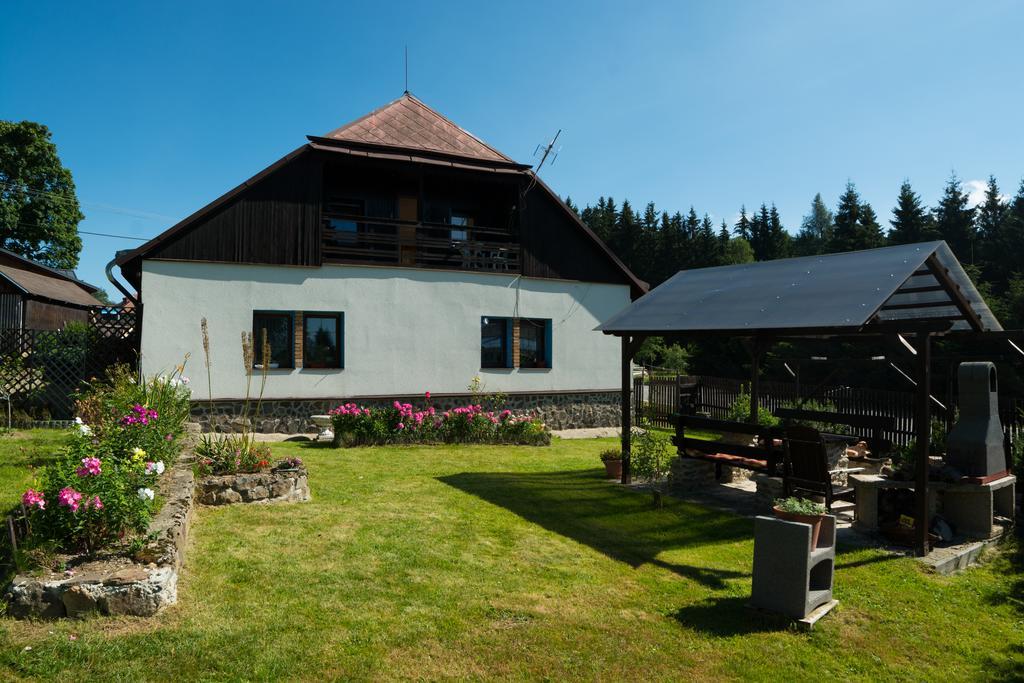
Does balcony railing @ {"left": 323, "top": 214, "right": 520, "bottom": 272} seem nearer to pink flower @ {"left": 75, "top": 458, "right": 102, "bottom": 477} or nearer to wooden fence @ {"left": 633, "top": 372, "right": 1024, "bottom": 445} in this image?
wooden fence @ {"left": 633, "top": 372, "right": 1024, "bottom": 445}

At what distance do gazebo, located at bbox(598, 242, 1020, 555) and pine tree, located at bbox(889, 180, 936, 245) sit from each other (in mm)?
37203

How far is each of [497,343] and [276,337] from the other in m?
5.59

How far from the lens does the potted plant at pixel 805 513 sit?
5.23m

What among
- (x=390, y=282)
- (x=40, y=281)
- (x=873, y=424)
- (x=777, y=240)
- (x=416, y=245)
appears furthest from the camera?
(x=777, y=240)

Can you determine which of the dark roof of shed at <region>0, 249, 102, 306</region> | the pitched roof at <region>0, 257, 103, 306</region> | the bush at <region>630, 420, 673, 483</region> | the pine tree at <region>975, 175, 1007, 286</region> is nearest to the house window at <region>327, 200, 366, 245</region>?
the bush at <region>630, 420, 673, 483</region>

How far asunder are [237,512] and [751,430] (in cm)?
676

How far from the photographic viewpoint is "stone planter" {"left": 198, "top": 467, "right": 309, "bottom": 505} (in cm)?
759

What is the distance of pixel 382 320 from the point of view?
15.2 metres

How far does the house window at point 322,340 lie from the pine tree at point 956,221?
148 ft

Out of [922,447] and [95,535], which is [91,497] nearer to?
[95,535]

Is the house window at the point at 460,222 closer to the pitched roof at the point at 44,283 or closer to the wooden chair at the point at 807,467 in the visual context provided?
the wooden chair at the point at 807,467

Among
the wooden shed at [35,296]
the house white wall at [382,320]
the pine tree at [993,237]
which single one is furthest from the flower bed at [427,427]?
the pine tree at [993,237]

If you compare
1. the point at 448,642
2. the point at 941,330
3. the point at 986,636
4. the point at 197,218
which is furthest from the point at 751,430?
the point at 197,218

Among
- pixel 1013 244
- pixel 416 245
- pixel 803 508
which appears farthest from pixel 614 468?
pixel 1013 244
